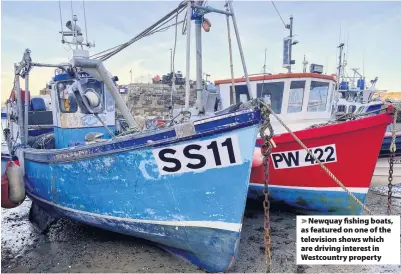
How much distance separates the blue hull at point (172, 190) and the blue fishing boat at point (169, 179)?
13 millimetres

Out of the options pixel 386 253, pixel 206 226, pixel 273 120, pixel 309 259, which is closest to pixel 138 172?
pixel 206 226

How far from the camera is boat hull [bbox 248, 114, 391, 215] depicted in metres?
5.53

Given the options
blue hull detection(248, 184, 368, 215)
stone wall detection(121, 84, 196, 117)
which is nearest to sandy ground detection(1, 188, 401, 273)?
blue hull detection(248, 184, 368, 215)

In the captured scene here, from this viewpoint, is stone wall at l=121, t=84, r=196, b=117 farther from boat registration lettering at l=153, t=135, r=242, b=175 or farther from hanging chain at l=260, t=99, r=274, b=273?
hanging chain at l=260, t=99, r=274, b=273

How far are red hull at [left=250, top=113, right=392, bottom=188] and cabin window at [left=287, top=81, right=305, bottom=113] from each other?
5.79 ft

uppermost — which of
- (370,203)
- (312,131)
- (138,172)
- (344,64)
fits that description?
(344,64)

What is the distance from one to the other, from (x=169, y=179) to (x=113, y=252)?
2.08 m

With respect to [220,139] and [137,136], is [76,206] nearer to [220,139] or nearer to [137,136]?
[137,136]

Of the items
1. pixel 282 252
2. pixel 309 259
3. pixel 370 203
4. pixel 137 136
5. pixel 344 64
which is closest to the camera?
pixel 137 136

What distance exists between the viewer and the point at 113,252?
5270 mm

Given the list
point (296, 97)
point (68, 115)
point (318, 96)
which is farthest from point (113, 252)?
point (318, 96)

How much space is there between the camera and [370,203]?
7777mm

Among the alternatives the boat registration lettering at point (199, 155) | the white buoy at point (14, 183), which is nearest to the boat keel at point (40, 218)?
the white buoy at point (14, 183)

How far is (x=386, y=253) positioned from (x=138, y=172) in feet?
12.6
